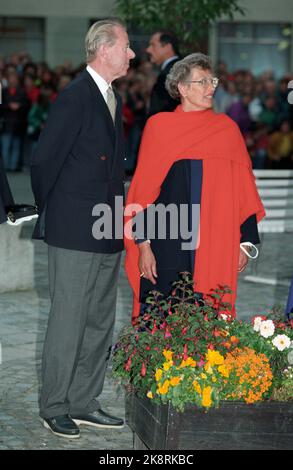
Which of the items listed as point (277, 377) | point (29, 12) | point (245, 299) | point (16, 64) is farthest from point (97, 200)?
point (29, 12)

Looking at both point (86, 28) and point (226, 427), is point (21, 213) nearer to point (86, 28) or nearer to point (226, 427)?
point (226, 427)

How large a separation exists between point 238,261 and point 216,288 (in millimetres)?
267

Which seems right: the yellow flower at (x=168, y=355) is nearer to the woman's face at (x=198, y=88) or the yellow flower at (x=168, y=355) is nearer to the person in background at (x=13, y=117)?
the woman's face at (x=198, y=88)

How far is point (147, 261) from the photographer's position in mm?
6656

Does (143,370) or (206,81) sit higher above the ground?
(206,81)

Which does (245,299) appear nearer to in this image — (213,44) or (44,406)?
(44,406)

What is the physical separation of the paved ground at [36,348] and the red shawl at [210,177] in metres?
0.85

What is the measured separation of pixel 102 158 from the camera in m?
6.54

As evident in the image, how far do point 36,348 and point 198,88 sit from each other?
3005 millimetres

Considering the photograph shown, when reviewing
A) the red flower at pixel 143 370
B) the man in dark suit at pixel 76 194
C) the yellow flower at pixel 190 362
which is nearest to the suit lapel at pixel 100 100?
the man in dark suit at pixel 76 194

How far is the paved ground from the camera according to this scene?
6.58m

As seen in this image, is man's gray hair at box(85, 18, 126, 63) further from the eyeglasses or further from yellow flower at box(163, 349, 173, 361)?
yellow flower at box(163, 349, 173, 361)

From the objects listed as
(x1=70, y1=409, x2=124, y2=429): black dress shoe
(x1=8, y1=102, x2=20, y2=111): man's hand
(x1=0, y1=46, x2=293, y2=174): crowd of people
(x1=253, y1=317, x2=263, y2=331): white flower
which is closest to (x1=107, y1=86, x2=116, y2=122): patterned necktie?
(x1=253, y1=317, x2=263, y2=331): white flower

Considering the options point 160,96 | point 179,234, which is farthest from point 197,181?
point 160,96
